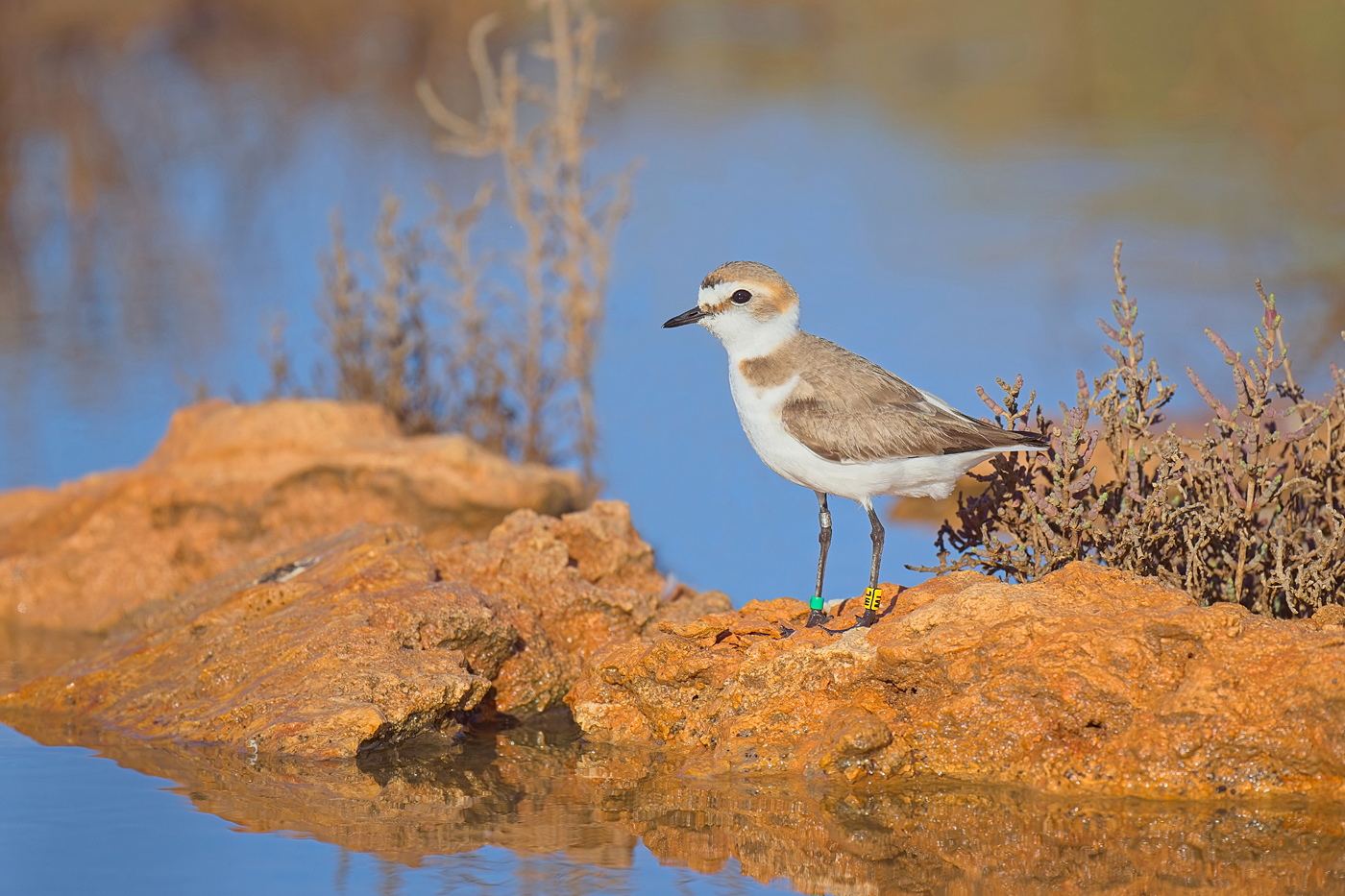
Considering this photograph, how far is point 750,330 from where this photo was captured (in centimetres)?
623

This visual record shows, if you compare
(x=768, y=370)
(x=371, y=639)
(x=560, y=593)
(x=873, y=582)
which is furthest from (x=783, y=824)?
(x=560, y=593)

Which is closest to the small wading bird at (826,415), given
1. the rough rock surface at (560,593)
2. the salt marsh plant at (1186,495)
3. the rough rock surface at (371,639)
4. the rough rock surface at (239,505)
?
the salt marsh plant at (1186,495)

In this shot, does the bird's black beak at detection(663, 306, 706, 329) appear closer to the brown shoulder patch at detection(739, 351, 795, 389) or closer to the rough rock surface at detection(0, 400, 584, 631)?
the brown shoulder patch at detection(739, 351, 795, 389)

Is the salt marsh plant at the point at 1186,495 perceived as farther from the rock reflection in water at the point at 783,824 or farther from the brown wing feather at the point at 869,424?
→ the rock reflection in water at the point at 783,824

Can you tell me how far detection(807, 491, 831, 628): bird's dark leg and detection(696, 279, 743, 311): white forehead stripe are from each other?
3.27ft

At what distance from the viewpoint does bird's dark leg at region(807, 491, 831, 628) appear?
20.1ft

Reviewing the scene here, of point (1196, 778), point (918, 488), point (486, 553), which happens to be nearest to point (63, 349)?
point (486, 553)

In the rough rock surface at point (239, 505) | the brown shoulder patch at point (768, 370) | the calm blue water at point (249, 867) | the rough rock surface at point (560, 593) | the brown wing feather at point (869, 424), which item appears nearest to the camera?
the calm blue water at point (249, 867)

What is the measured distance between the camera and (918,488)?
6.14m

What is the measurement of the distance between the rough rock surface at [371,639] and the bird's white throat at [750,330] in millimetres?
1510

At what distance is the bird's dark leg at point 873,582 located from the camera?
599 centimetres

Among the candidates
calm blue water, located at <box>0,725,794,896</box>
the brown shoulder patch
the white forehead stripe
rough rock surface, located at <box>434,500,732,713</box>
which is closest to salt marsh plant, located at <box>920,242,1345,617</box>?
the brown shoulder patch

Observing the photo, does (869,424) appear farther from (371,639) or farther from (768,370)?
(371,639)

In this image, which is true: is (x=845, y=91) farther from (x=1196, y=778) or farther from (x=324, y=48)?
(x=1196, y=778)
